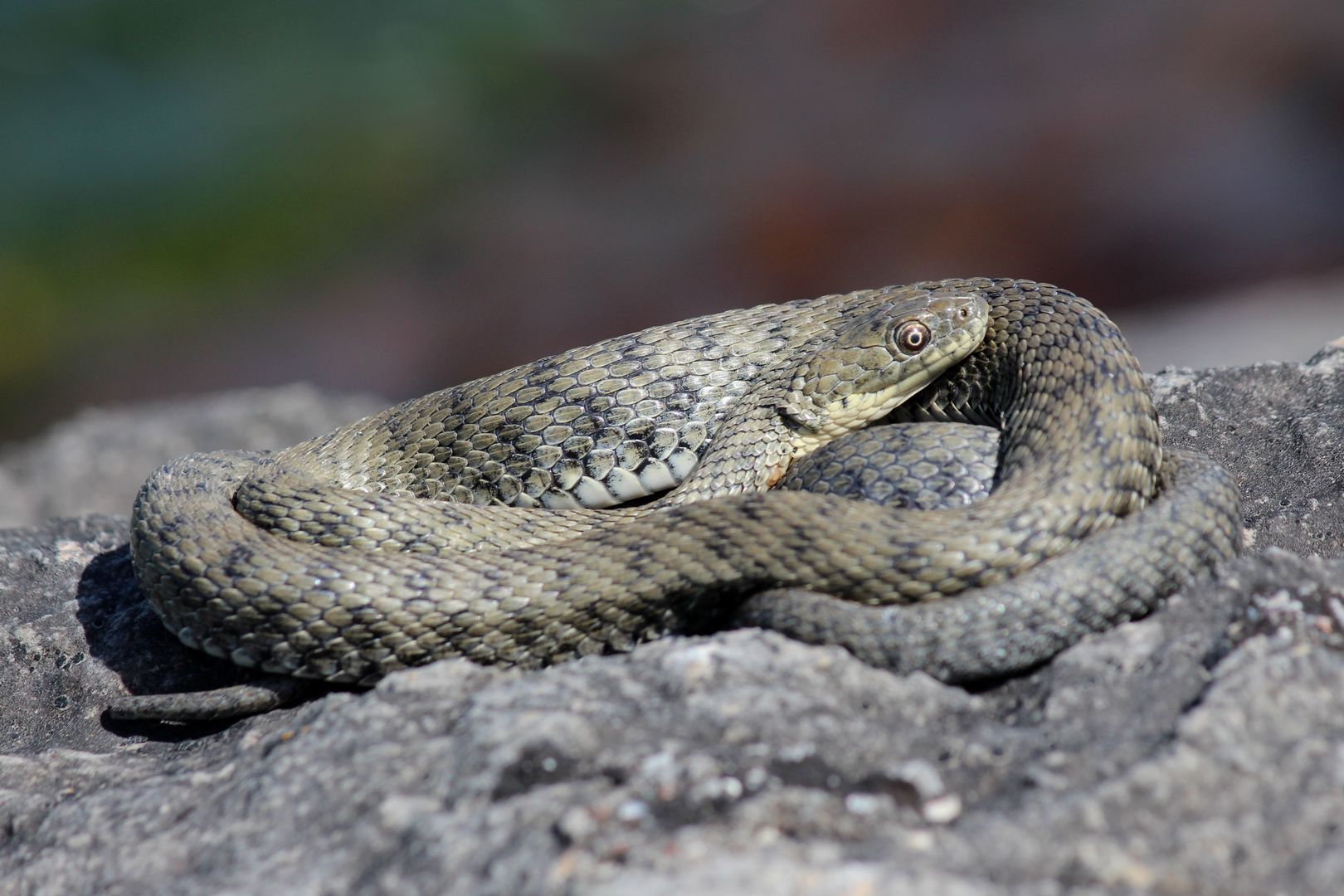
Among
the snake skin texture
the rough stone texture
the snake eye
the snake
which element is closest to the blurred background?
the snake

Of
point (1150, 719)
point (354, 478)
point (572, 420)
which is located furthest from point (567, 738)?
point (354, 478)

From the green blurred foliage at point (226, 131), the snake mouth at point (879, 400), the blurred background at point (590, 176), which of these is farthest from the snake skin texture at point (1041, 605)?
the green blurred foliage at point (226, 131)

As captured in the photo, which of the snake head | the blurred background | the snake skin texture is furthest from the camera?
the blurred background

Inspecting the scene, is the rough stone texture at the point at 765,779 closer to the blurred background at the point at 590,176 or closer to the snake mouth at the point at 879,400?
the snake mouth at the point at 879,400

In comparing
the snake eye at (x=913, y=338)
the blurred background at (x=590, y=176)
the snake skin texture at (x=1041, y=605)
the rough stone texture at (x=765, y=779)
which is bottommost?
the rough stone texture at (x=765, y=779)

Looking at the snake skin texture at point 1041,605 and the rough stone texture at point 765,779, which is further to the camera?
the snake skin texture at point 1041,605

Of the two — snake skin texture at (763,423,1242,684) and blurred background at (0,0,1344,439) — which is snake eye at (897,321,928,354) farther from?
blurred background at (0,0,1344,439)
